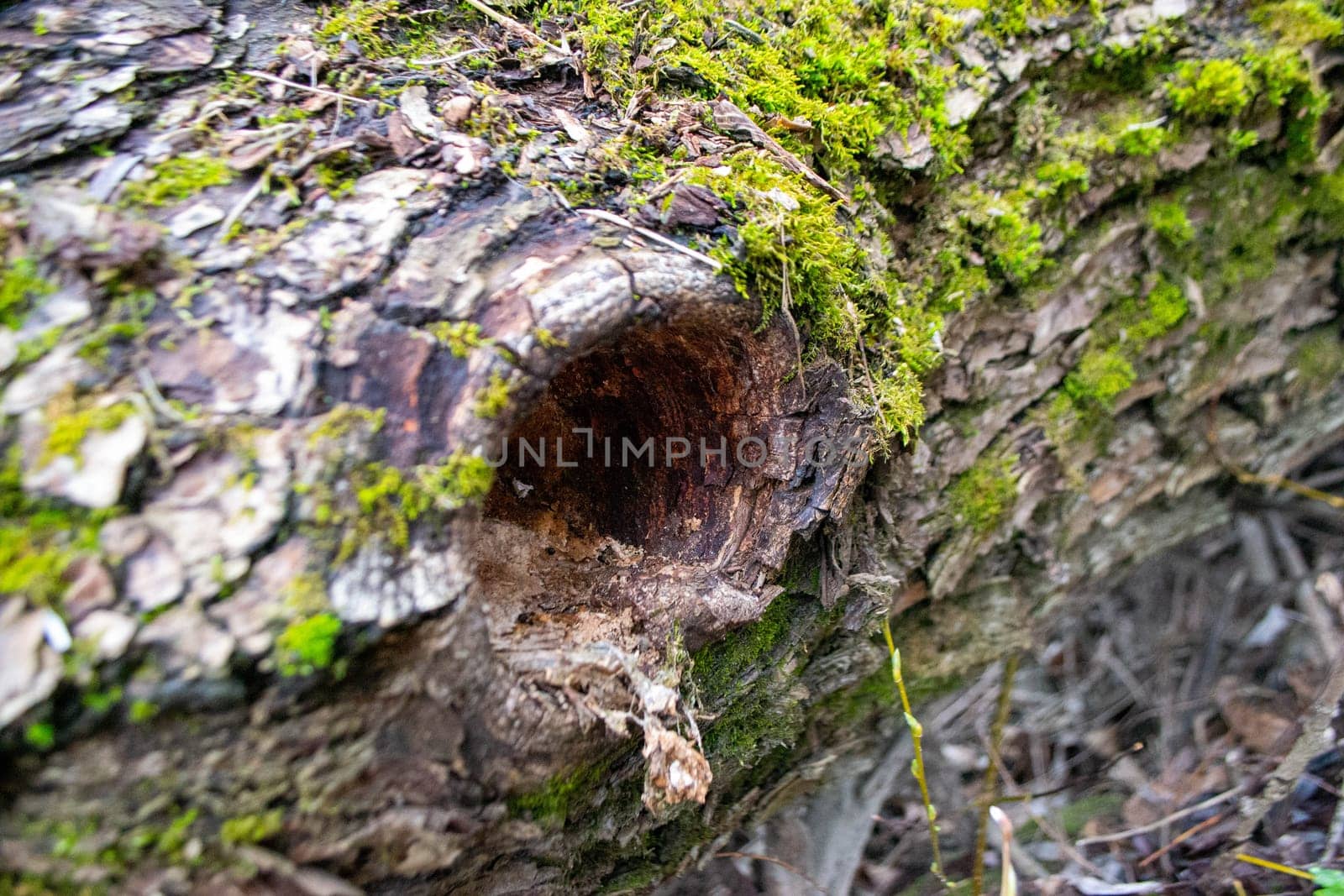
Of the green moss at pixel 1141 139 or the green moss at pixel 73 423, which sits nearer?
the green moss at pixel 73 423

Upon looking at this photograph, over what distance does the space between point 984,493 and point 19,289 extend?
6.42 ft

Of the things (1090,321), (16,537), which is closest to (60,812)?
(16,537)

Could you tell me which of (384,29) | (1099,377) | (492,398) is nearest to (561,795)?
(492,398)

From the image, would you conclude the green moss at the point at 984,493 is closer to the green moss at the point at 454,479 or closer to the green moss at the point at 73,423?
the green moss at the point at 454,479

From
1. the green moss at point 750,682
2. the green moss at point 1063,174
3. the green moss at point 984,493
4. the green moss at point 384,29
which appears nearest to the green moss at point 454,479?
the green moss at point 750,682

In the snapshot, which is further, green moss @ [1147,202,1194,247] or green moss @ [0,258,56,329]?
green moss @ [1147,202,1194,247]

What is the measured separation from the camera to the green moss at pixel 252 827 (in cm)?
97

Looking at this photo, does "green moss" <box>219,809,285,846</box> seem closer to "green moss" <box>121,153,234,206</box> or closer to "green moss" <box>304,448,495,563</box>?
"green moss" <box>304,448,495,563</box>

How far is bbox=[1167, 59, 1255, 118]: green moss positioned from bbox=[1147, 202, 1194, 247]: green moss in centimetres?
24

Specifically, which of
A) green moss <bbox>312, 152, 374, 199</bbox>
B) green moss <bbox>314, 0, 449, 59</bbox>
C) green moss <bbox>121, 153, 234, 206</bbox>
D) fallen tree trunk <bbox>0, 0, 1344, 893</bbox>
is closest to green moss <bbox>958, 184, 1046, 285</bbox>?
fallen tree trunk <bbox>0, 0, 1344, 893</bbox>

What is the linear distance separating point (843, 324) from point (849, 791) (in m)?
1.87

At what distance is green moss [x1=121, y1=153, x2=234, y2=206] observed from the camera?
1125 mm

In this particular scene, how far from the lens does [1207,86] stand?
6.51ft

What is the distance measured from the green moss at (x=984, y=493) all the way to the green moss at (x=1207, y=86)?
3.37ft
